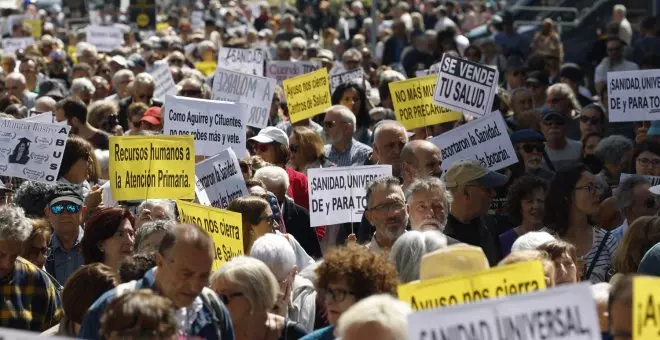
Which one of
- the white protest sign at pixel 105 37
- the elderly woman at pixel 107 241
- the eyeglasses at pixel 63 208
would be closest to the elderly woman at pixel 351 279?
the elderly woman at pixel 107 241

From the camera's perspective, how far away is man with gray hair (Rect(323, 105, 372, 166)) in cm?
1236

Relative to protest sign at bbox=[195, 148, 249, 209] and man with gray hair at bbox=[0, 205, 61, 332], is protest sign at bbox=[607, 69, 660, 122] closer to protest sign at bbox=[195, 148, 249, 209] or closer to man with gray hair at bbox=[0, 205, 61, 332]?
protest sign at bbox=[195, 148, 249, 209]

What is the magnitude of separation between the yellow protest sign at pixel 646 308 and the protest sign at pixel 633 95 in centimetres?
811

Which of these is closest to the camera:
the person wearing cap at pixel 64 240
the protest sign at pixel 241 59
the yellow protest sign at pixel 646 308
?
the yellow protest sign at pixel 646 308

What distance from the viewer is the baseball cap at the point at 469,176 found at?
31.0 feet

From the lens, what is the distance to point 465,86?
42.3 feet

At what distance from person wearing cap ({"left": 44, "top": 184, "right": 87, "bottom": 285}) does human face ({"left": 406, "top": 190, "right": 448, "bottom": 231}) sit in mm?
1969

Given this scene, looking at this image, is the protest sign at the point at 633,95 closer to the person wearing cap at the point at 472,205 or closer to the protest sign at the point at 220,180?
the person wearing cap at the point at 472,205

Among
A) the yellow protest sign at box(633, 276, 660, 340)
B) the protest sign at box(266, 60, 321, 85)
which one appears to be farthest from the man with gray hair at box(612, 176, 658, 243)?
the protest sign at box(266, 60, 321, 85)

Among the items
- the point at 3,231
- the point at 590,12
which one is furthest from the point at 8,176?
the point at 590,12

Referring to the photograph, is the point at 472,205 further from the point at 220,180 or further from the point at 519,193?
the point at 220,180

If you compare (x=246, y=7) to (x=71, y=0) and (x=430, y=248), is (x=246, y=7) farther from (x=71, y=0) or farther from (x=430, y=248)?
(x=430, y=248)

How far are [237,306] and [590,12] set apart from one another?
2226 centimetres

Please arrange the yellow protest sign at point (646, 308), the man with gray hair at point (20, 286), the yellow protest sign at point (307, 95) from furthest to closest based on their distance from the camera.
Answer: the yellow protest sign at point (307, 95)
the man with gray hair at point (20, 286)
the yellow protest sign at point (646, 308)
